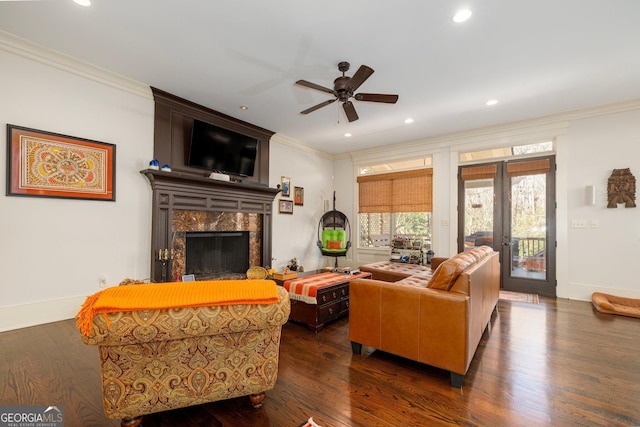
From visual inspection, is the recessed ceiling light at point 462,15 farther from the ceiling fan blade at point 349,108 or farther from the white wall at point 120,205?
the white wall at point 120,205

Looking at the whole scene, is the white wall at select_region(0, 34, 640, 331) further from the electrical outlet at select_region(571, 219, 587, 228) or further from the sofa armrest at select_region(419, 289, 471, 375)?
the sofa armrest at select_region(419, 289, 471, 375)

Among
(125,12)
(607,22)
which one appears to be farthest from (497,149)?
(125,12)

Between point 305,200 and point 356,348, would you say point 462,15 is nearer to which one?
point 356,348

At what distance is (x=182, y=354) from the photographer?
141 centimetres

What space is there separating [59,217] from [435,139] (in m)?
Result: 5.94

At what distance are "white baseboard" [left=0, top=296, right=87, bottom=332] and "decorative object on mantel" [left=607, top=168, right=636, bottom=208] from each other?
6968 millimetres

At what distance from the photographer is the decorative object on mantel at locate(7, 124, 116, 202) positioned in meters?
2.78

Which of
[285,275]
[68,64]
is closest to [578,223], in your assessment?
[285,275]

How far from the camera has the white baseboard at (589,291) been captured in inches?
152

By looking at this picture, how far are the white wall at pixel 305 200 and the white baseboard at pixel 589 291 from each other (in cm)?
442

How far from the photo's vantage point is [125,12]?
2.38 metres

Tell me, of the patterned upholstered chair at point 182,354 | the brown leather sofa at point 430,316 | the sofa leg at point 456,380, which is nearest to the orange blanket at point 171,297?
the patterned upholstered chair at point 182,354

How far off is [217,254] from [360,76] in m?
3.45

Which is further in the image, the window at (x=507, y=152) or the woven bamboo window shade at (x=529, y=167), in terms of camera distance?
the window at (x=507, y=152)
